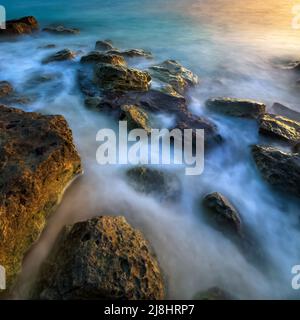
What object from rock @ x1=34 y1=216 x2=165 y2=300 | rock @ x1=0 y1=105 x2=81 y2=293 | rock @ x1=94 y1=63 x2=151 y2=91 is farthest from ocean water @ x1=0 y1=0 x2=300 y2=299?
rock @ x1=94 y1=63 x2=151 y2=91

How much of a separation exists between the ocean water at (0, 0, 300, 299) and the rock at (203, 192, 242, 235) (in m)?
0.14

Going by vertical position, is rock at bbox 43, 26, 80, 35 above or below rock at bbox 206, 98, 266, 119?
above

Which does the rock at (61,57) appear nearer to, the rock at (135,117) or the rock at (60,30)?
the rock at (135,117)

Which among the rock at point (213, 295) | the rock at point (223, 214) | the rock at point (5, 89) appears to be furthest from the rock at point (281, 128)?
the rock at point (5, 89)

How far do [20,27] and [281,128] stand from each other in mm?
11010

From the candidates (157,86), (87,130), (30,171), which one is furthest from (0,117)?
(157,86)

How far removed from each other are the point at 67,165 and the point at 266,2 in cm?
2238

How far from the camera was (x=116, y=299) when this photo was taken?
290cm

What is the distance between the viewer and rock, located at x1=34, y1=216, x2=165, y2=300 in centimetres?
288

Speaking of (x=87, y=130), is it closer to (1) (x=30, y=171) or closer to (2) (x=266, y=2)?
(1) (x=30, y=171)

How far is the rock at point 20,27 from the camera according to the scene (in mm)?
11955

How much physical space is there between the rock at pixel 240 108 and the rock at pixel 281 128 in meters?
0.36

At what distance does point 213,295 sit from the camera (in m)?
3.38

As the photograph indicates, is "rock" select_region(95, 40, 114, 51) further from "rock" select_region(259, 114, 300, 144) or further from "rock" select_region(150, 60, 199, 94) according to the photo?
"rock" select_region(259, 114, 300, 144)
